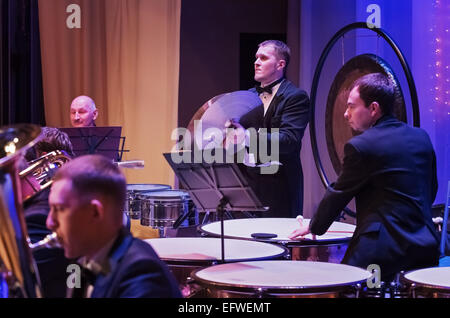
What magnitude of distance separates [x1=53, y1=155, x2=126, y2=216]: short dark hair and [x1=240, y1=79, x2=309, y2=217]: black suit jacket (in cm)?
227

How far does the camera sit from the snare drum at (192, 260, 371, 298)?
2133mm

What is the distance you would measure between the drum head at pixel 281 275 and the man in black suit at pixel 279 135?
4.37 feet

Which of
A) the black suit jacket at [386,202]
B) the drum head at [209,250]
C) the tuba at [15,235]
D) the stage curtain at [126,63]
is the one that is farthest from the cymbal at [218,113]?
the stage curtain at [126,63]

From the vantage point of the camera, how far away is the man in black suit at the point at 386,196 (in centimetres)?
263

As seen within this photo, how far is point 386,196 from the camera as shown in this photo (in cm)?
269

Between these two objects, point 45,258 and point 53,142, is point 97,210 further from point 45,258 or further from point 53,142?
point 53,142

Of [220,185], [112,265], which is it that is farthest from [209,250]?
[112,265]

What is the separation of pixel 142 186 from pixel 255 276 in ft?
12.3

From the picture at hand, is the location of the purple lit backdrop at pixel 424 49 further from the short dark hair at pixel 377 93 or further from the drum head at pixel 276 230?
the short dark hair at pixel 377 93

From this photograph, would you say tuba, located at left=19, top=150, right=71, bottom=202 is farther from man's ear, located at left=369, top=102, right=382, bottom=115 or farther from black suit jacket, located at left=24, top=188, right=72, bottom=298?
man's ear, located at left=369, top=102, right=382, bottom=115

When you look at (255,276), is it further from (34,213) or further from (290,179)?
(290,179)

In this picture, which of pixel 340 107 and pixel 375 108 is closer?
pixel 375 108

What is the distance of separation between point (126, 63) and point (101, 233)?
5.37m

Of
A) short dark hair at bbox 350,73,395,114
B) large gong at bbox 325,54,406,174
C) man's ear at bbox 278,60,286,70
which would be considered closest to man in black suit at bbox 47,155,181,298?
short dark hair at bbox 350,73,395,114
